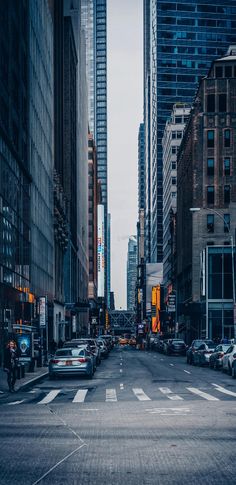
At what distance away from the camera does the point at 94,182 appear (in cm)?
19762

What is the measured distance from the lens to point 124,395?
26812 mm

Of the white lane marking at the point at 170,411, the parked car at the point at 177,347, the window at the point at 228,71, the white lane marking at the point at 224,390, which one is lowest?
the parked car at the point at 177,347

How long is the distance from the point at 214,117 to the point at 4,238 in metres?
58.9

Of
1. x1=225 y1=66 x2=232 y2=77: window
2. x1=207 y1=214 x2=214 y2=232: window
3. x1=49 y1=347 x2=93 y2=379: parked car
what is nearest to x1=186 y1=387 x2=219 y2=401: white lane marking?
x1=49 y1=347 x2=93 y2=379: parked car

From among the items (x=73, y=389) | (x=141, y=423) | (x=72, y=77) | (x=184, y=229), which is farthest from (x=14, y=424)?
(x=72, y=77)

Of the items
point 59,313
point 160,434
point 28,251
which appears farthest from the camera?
point 59,313

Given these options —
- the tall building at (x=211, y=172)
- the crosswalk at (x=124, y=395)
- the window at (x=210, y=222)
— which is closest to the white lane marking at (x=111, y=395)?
the crosswalk at (x=124, y=395)

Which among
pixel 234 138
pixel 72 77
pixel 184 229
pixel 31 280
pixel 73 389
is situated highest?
pixel 72 77

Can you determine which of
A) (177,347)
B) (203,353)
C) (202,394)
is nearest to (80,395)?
(202,394)

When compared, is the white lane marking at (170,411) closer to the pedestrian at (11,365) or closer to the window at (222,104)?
the pedestrian at (11,365)

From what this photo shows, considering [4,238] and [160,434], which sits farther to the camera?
[4,238]

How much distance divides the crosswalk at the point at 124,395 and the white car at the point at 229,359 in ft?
24.1

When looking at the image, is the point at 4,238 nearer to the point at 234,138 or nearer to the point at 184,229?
the point at 234,138

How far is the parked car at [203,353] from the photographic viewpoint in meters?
49.1
